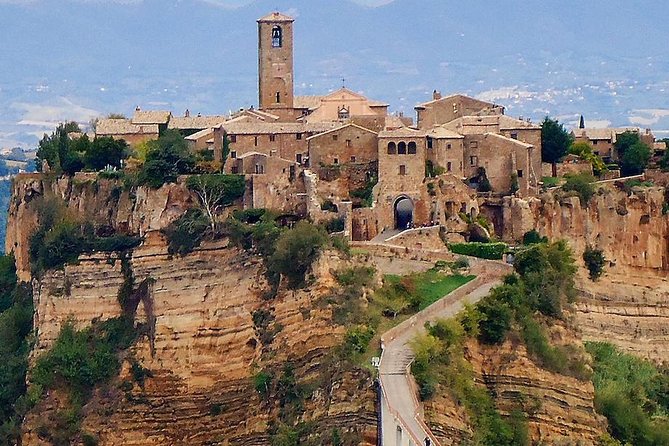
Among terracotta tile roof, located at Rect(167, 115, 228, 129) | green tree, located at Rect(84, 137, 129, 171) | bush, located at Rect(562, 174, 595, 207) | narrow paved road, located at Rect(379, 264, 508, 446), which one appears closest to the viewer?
narrow paved road, located at Rect(379, 264, 508, 446)

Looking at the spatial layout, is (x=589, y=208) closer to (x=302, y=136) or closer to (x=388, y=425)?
(x=302, y=136)

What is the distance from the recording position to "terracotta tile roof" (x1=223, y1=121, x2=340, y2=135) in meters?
61.0

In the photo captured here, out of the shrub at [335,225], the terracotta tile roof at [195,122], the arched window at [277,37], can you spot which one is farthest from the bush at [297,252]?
the arched window at [277,37]

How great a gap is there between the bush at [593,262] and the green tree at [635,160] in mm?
4951

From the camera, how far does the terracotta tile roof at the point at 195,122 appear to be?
65250 mm

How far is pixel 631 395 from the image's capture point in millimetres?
54312

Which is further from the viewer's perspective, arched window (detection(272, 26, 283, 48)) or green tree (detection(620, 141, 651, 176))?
arched window (detection(272, 26, 283, 48))

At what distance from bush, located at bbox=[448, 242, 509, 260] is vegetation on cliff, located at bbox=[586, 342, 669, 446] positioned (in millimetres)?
3822

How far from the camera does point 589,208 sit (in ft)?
200

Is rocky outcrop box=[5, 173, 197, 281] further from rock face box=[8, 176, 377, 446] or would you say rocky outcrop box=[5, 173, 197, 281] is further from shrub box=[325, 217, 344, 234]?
shrub box=[325, 217, 344, 234]

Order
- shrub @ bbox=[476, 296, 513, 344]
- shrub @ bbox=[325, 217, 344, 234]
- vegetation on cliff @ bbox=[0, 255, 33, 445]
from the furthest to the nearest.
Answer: vegetation on cliff @ bbox=[0, 255, 33, 445], shrub @ bbox=[325, 217, 344, 234], shrub @ bbox=[476, 296, 513, 344]

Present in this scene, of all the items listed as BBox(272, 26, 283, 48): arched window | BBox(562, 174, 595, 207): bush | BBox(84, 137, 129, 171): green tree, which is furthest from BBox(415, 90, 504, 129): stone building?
BBox(84, 137, 129, 171): green tree

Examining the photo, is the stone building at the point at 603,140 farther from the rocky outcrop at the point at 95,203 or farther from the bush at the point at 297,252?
the rocky outcrop at the point at 95,203

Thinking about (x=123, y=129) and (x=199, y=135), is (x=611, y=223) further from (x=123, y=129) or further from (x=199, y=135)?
(x=123, y=129)
